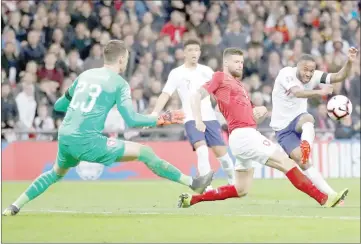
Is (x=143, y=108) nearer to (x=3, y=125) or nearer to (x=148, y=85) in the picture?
(x=148, y=85)

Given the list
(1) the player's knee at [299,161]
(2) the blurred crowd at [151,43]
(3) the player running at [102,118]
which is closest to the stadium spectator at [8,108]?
(2) the blurred crowd at [151,43]

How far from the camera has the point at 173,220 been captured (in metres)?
11.2

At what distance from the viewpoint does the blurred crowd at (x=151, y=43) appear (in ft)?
66.9

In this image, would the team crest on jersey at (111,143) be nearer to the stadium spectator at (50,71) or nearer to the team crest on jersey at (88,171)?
the team crest on jersey at (88,171)

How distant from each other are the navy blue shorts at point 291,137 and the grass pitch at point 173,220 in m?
0.81

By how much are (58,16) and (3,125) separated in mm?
2849

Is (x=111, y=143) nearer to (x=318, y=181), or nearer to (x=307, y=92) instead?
(x=307, y=92)

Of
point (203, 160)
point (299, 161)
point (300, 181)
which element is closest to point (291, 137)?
point (299, 161)

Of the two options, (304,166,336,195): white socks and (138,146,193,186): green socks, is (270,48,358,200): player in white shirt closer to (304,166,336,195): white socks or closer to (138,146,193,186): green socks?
(304,166,336,195): white socks

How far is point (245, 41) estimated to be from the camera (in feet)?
77.1

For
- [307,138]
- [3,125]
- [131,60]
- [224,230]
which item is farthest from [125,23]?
[224,230]

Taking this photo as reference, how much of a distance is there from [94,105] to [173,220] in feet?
5.10

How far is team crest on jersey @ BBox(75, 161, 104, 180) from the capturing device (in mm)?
20641

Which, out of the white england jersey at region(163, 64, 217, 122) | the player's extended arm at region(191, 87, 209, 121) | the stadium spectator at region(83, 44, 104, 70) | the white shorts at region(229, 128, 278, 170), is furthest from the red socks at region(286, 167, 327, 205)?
the stadium spectator at region(83, 44, 104, 70)
